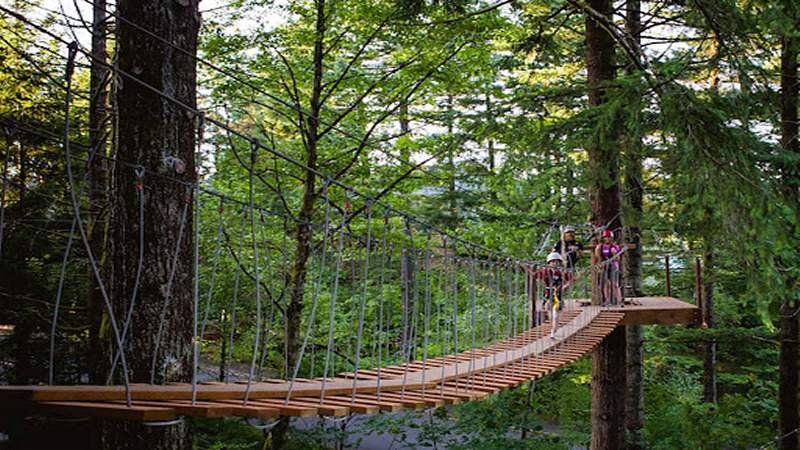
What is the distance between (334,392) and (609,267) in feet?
12.4

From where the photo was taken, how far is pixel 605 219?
5141mm

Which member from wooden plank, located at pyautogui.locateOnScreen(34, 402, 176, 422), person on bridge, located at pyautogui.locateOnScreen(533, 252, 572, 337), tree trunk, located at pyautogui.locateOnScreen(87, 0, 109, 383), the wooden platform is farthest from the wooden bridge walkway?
tree trunk, located at pyautogui.locateOnScreen(87, 0, 109, 383)

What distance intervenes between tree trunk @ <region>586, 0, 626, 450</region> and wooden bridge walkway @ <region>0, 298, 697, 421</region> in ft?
2.64

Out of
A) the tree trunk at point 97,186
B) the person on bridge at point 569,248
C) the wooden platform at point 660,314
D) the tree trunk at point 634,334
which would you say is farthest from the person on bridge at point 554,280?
the tree trunk at point 97,186

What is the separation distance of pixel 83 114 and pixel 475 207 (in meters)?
4.49

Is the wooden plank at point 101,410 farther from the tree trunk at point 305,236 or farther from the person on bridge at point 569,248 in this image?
the person on bridge at point 569,248

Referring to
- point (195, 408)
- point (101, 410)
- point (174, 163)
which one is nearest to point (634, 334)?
point (174, 163)

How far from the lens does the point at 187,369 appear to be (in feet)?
6.80

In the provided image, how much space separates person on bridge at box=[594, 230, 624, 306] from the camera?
497cm

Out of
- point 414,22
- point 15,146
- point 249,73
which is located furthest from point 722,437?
point 15,146

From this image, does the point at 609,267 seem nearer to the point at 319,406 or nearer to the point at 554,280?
the point at 554,280

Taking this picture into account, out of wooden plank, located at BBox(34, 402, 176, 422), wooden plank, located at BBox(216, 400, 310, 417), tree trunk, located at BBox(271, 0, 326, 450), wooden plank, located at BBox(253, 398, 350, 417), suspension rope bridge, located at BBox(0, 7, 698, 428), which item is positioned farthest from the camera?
tree trunk, located at BBox(271, 0, 326, 450)

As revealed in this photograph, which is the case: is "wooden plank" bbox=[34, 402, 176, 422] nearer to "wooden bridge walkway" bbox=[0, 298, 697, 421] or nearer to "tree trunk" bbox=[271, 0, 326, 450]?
"wooden bridge walkway" bbox=[0, 298, 697, 421]

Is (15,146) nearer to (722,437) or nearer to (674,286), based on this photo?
(722,437)
